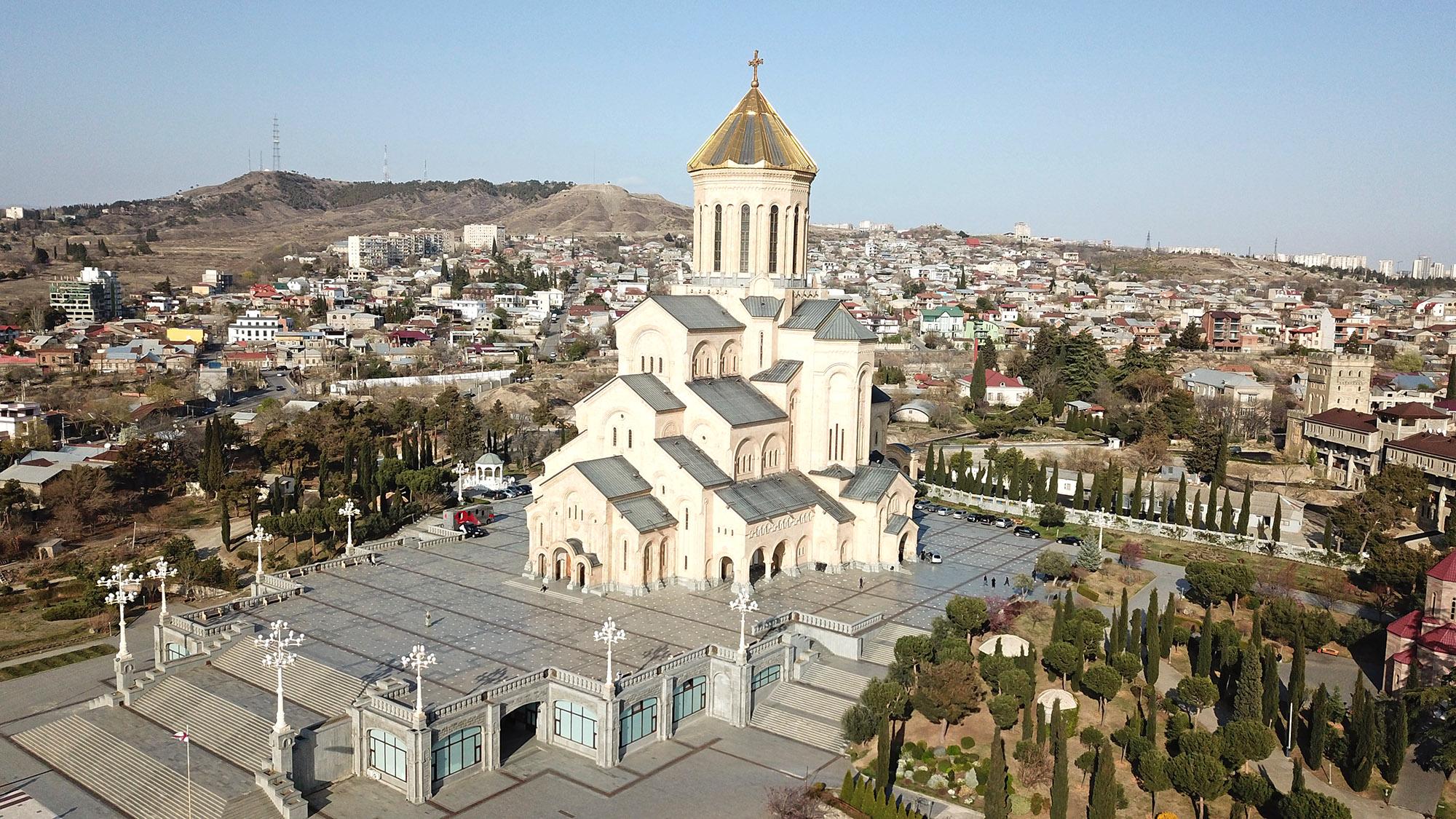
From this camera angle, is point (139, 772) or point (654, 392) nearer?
point (139, 772)

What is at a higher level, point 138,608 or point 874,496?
point 874,496

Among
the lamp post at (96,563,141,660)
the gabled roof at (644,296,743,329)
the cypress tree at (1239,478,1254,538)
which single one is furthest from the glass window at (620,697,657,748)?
the cypress tree at (1239,478,1254,538)

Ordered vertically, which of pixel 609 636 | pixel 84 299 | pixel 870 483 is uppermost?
pixel 84 299

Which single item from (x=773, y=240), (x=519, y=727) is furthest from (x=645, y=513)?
(x=773, y=240)

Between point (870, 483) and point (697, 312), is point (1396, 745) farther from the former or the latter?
point (697, 312)

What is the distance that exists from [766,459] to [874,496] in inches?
144

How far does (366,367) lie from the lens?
76.1 m

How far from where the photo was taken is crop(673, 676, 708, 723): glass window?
24.1 m

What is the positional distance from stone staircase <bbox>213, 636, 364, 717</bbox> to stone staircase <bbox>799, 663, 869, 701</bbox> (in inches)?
420

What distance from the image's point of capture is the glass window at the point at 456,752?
21.2 meters

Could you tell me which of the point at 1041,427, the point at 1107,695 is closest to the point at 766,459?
the point at 1107,695

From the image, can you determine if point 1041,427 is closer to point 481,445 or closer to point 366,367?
point 481,445

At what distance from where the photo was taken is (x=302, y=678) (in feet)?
80.6

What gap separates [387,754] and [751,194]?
20.9m
